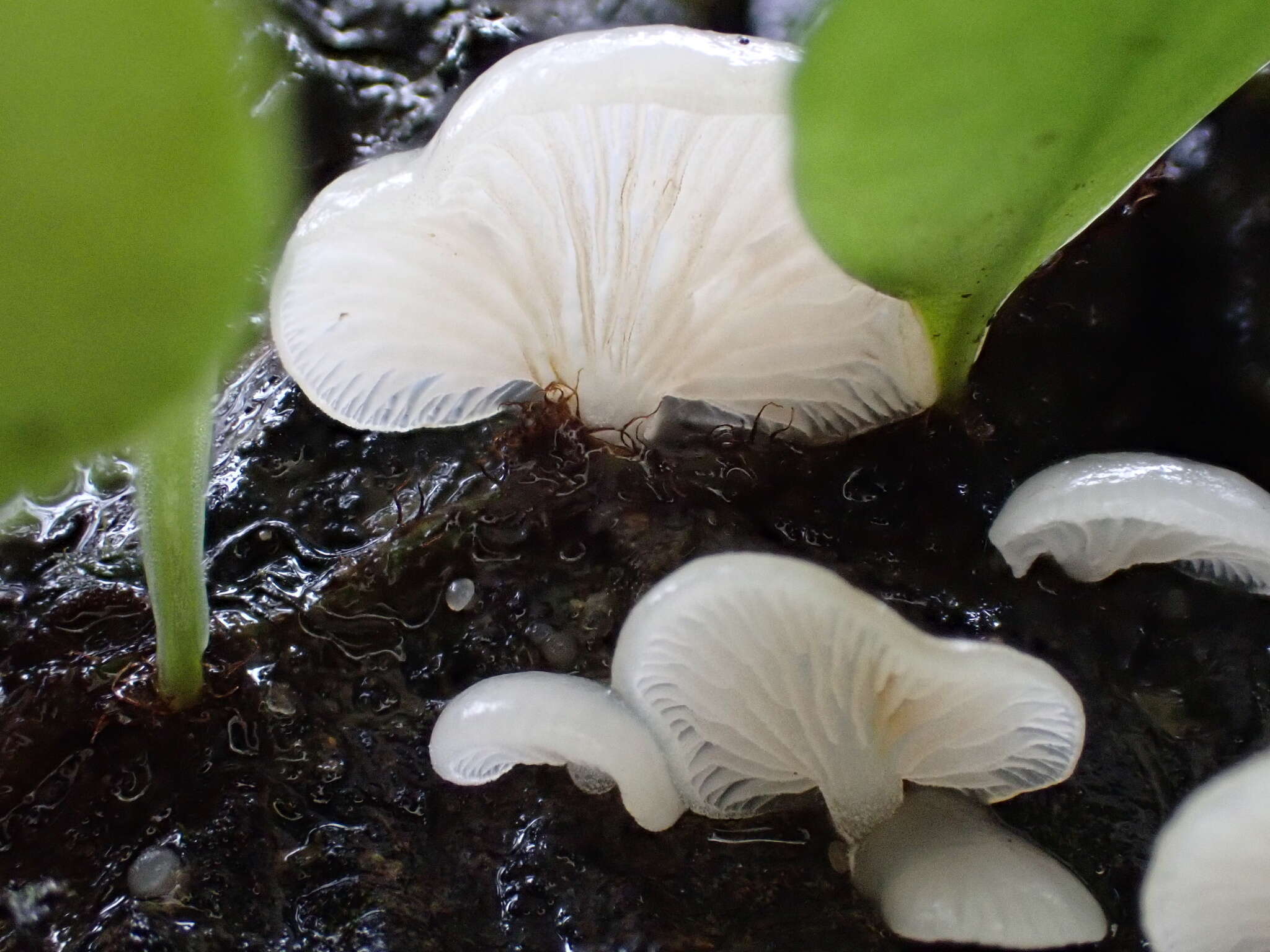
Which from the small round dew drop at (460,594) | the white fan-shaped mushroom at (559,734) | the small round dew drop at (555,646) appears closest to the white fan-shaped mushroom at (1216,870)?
the white fan-shaped mushroom at (559,734)

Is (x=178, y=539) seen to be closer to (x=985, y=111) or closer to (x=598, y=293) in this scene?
(x=598, y=293)

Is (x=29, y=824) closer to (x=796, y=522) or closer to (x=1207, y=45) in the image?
(x=796, y=522)

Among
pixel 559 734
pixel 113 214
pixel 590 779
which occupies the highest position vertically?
pixel 113 214

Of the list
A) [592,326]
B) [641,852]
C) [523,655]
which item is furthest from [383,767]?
[592,326]

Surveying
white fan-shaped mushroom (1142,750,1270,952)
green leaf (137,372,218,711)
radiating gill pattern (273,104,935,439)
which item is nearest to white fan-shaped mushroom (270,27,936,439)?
radiating gill pattern (273,104,935,439)

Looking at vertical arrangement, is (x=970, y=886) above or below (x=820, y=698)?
below

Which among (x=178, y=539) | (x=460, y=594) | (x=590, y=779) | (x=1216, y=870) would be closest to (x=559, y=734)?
(x=590, y=779)

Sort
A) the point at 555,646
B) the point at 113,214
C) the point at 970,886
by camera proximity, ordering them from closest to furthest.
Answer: the point at 113,214 < the point at 970,886 < the point at 555,646
